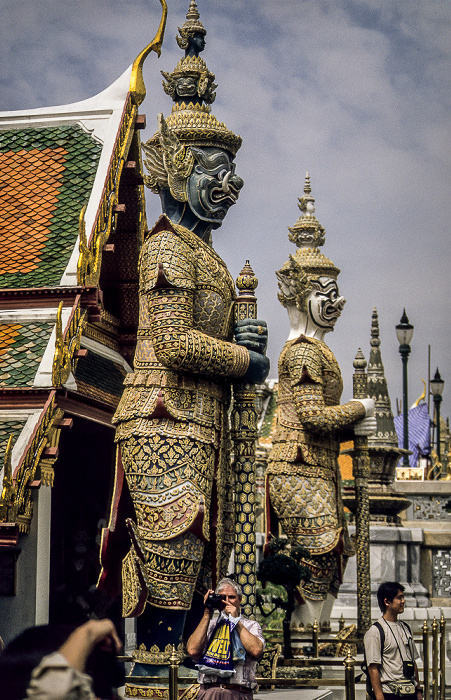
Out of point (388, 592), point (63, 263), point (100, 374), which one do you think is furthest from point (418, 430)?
point (388, 592)

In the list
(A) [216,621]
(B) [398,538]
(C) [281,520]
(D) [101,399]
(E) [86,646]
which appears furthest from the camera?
(B) [398,538]

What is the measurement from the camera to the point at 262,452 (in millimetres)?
20875

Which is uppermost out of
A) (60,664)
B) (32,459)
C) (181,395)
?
(181,395)

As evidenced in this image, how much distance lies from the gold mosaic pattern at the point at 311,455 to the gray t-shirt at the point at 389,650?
3.33 m

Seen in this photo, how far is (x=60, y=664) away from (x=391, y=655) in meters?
4.37

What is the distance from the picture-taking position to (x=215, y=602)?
6027 mm

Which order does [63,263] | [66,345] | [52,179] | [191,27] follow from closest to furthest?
[66,345], [191,27], [63,263], [52,179]

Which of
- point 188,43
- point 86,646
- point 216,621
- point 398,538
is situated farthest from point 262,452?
point 86,646

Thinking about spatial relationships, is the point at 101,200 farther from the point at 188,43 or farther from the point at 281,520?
the point at 281,520

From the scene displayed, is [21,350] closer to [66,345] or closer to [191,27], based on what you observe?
[66,345]

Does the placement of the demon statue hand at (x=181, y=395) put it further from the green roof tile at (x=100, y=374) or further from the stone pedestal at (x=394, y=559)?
the stone pedestal at (x=394, y=559)

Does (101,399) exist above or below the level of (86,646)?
above

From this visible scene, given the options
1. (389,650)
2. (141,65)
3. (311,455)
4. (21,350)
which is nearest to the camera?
(389,650)

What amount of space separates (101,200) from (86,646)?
6180 millimetres
